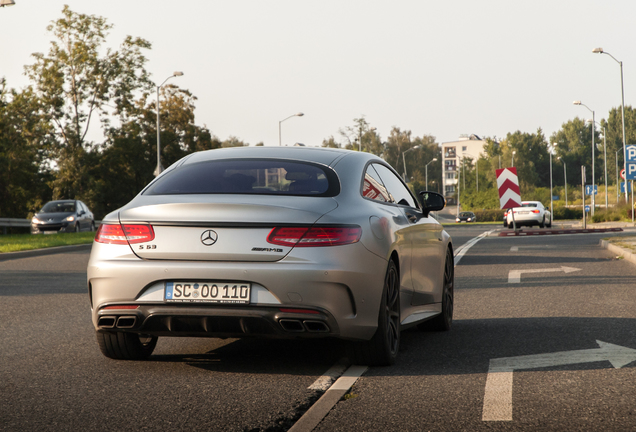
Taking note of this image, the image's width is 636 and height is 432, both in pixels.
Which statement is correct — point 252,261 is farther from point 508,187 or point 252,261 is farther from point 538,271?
point 508,187

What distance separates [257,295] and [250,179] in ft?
3.24

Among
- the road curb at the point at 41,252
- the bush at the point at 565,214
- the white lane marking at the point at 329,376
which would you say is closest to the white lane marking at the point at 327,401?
the white lane marking at the point at 329,376

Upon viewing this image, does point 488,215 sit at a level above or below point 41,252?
below

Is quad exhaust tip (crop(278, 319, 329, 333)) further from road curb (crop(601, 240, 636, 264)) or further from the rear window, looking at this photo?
road curb (crop(601, 240, 636, 264))

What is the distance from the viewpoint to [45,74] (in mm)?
53156

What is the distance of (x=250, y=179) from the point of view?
584cm

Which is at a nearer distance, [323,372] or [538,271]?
[323,372]

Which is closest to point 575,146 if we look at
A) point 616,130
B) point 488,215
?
point 616,130

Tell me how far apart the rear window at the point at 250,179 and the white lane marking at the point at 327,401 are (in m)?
1.19

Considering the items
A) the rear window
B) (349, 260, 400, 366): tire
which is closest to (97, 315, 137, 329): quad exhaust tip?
the rear window

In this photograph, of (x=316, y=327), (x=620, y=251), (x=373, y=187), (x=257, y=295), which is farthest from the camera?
(x=620, y=251)

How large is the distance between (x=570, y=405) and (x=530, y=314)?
4.01m

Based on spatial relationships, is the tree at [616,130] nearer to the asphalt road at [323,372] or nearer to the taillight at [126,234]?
the asphalt road at [323,372]

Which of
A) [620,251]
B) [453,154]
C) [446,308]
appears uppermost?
[453,154]
